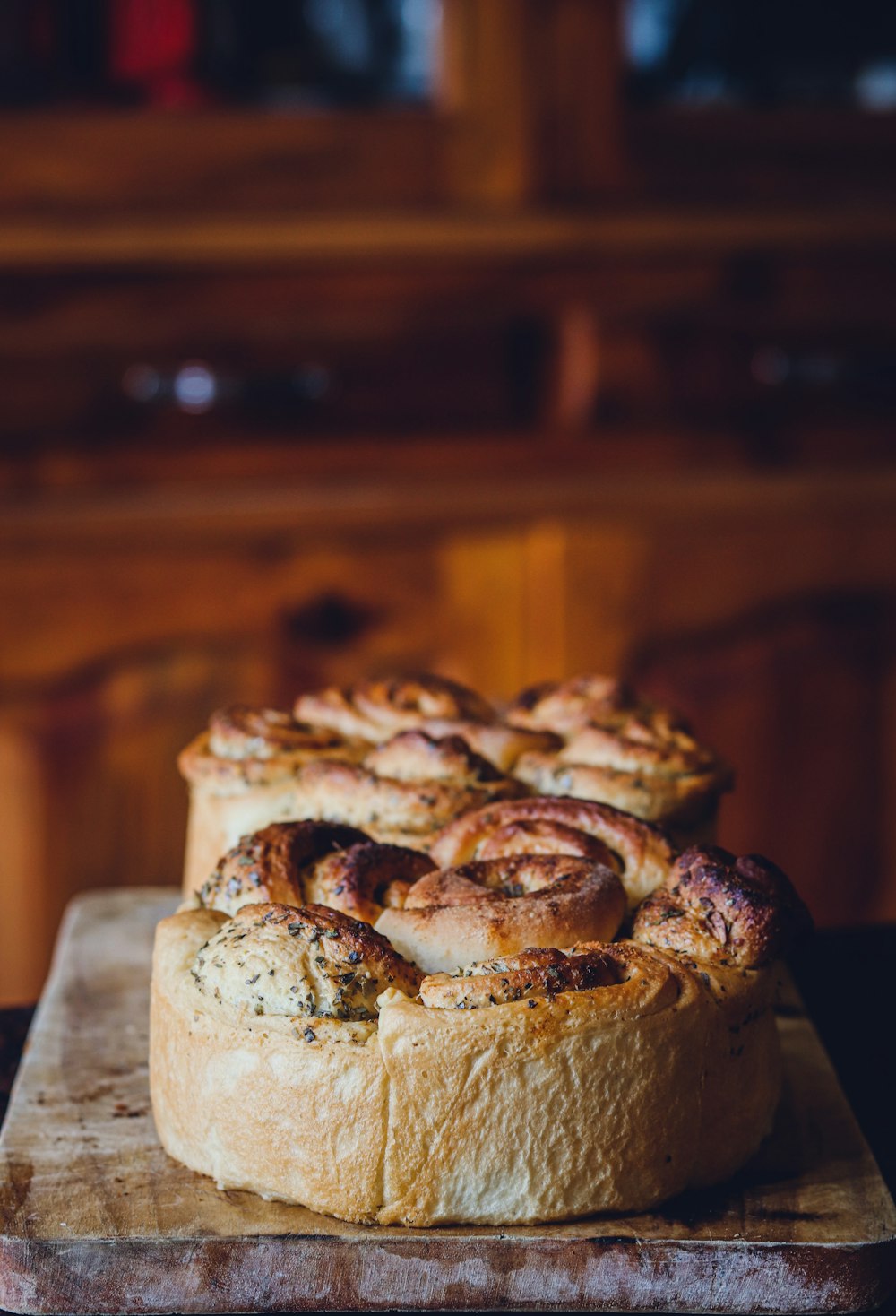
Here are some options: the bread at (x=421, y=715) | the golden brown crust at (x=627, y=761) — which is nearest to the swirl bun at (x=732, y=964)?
the golden brown crust at (x=627, y=761)

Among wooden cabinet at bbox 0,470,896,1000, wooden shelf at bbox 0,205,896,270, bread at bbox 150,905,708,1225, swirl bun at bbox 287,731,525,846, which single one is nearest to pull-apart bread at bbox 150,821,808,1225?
bread at bbox 150,905,708,1225

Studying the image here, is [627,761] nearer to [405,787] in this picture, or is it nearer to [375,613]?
[405,787]

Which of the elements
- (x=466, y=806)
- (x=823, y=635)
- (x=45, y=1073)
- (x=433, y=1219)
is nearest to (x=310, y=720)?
(x=466, y=806)

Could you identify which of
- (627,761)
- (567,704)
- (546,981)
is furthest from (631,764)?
(546,981)

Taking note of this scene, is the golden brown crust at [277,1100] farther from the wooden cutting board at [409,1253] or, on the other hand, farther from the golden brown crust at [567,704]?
the golden brown crust at [567,704]

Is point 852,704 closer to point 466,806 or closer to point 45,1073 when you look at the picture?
point 466,806

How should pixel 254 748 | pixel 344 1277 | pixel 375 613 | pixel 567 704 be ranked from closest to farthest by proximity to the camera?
pixel 344 1277, pixel 254 748, pixel 567 704, pixel 375 613
